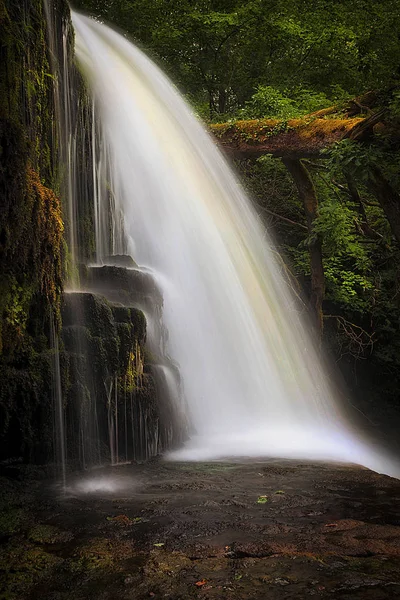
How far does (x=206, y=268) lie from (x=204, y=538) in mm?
7527

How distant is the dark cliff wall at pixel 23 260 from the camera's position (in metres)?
4.70

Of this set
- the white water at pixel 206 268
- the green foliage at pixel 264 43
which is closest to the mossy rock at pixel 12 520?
the white water at pixel 206 268

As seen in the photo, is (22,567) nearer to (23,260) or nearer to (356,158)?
(23,260)

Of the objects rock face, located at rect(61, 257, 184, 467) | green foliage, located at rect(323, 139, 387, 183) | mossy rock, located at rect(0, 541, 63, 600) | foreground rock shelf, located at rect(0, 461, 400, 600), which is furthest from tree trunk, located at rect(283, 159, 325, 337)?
mossy rock, located at rect(0, 541, 63, 600)

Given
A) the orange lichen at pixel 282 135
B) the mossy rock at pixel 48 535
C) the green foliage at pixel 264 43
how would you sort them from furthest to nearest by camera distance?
the green foliage at pixel 264 43
the orange lichen at pixel 282 135
the mossy rock at pixel 48 535

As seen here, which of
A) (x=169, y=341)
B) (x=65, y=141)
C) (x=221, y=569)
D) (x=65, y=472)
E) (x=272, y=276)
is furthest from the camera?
(x=272, y=276)

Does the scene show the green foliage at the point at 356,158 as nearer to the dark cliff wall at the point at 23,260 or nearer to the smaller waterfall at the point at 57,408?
the dark cliff wall at the point at 23,260

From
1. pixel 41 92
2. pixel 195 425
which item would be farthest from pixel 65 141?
pixel 195 425

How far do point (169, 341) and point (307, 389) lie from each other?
3.24m

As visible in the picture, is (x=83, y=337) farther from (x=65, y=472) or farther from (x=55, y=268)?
Answer: (x=65, y=472)

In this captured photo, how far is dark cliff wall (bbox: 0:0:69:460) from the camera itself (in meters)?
4.70

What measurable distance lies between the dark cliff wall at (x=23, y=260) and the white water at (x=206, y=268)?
10.8ft

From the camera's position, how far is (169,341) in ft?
29.9

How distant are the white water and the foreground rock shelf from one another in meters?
3.39
